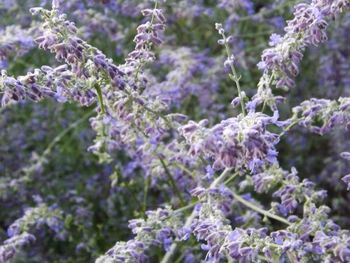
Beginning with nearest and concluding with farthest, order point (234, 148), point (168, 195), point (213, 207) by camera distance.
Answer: point (234, 148) < point (213, 207) < point (168, 195)

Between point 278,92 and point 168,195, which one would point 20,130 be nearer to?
point 168,195

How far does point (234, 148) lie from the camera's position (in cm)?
176

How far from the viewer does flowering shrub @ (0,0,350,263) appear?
6.92 feet

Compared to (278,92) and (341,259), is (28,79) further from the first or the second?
(278,92)

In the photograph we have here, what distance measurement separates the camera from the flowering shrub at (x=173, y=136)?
211cm

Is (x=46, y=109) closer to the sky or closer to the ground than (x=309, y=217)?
closer to the sky

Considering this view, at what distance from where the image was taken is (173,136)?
3.81 metres

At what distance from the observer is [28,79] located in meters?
2.10

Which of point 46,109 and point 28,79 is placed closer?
point 28,79

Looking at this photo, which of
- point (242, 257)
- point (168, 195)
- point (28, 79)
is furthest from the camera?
point (168, 195)

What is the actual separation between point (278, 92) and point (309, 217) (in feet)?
6.47

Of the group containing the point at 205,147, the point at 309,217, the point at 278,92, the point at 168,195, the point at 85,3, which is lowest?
the point at 309,217

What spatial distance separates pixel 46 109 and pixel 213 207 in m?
2.07

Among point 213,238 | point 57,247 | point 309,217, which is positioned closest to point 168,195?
point 57,247
